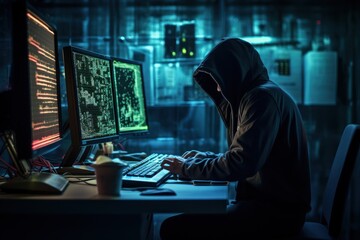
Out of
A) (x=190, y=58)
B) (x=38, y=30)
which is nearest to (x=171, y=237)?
(x=38, y=30)

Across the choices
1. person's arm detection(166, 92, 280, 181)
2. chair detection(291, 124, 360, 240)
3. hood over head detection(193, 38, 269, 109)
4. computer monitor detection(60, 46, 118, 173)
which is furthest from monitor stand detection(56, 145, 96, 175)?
chair detection(291, 124, 360, 240)

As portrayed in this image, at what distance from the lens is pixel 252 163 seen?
4.86ft

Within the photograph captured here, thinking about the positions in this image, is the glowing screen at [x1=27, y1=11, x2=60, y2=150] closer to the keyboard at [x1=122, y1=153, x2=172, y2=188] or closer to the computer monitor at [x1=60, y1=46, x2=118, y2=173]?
the computer monitor at [x1=60, y1=46, x2=118, y2=173]

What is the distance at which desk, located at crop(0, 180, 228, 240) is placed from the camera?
1.30 meters

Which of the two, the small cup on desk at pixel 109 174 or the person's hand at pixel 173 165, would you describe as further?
the person's hand at pixel 173 165

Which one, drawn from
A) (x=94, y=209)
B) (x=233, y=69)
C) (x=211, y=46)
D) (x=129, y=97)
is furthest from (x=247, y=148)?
(x=211, y=46)

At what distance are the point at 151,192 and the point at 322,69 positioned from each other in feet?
8.98

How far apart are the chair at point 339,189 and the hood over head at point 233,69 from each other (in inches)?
14.5

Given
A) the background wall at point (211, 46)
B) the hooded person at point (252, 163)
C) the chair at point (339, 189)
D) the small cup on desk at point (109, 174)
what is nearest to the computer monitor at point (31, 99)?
the small cup on desk at point (109, 174)

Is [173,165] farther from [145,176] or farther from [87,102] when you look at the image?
[87,102]

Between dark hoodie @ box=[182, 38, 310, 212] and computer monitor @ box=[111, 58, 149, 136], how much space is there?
56cm

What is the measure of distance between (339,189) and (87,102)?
957 mm

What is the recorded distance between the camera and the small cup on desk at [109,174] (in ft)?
4.37

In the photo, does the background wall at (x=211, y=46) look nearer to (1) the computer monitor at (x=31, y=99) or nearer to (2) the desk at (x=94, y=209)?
(1) the computer monitor at (x=31, y=99)
